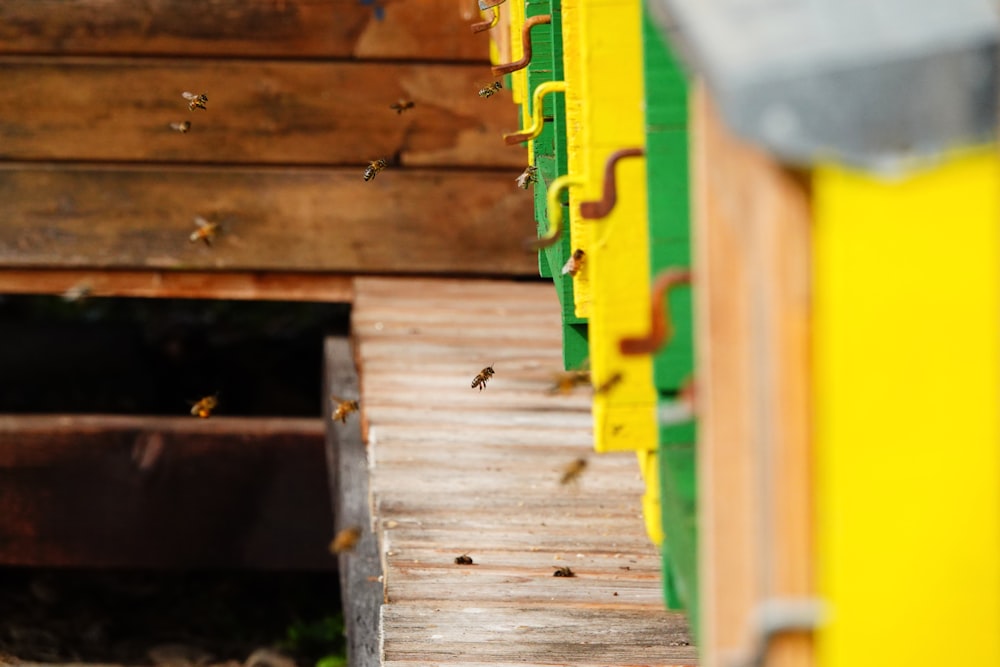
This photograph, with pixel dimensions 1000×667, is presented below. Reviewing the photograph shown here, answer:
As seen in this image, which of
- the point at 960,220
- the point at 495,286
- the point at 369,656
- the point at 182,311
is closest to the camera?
the point at 960,220

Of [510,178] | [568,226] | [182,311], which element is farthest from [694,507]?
[182,311]

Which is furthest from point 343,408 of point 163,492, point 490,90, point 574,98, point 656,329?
point 656,329

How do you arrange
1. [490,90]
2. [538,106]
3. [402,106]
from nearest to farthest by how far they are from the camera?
[538,106], [490,90], [402,106]

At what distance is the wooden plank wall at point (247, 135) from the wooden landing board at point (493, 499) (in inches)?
18.0

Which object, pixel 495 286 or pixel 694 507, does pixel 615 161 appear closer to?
pixel 694 507

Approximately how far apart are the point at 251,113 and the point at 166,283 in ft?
3.12

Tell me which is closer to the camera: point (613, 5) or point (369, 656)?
point (613, 5)

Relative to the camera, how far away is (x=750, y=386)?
5.46 feet

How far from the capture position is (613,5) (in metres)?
2.81

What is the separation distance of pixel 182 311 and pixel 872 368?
862 cm

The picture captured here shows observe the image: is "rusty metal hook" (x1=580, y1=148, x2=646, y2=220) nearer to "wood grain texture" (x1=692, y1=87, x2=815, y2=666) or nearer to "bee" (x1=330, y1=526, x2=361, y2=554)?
"wood grain texture" (x1=692, y1=87, x2=815, y2=666)

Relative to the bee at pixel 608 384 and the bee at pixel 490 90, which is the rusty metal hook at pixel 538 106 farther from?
the bee at pixel 490 90

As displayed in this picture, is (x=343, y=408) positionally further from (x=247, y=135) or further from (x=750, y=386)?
(x=750, y=386)

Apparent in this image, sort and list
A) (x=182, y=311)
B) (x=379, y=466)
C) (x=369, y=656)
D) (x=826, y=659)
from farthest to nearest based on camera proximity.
→ (x=182, y=311), (x=379, y=466), (x=369, y=656), (x=826, y=659)
